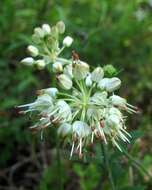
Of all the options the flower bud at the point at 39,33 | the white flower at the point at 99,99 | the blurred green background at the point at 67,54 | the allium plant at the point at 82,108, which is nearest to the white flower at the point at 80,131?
the allium plant at the point at 82,108

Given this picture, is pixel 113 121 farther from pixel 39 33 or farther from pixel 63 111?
pixel 39 33

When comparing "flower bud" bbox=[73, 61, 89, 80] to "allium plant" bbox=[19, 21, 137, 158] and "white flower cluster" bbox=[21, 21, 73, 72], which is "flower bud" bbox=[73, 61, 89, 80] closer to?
"allium plant" bbox=[19, 21, 137, 158]

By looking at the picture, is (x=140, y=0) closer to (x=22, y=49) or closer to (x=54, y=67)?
(x=22, y=49)

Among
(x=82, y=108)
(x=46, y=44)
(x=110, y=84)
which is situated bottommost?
(x=82, y=108)

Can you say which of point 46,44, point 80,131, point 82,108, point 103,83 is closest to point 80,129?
point 80,131

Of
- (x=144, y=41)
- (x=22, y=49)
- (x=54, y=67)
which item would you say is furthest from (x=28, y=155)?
(x=54, y=67)

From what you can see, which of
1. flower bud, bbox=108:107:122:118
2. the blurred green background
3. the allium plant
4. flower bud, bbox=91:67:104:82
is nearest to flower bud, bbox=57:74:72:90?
the allium plant
